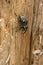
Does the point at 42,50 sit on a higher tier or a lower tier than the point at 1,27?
lower

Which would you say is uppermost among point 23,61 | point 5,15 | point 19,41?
point 5,15

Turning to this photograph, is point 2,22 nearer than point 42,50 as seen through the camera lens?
Yes

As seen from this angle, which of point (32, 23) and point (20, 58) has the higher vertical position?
point (32, 23)

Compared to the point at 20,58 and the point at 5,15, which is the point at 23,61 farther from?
the point at 5,15

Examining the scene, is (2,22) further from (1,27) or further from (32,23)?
(32,23)

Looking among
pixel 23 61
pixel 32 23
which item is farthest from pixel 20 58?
pixel 32 23

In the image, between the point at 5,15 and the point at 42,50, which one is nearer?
the point at 5,15
